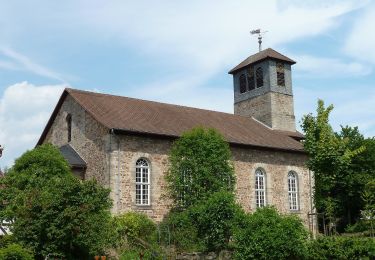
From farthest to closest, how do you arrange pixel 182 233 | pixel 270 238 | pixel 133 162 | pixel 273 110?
pixel 273 110
pixel 133 162
pixel 182 233
pixel 270 238

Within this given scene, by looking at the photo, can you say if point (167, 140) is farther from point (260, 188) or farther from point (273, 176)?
point (273, 176)

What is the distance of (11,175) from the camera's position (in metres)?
20.9

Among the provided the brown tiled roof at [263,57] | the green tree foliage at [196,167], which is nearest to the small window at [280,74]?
the brown tiled roof at [263,57]

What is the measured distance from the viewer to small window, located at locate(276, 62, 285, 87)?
3531 centimetres

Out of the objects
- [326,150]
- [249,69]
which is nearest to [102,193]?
[326,150]

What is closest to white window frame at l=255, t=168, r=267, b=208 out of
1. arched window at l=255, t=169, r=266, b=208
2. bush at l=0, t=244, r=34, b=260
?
arched window at l=255, t=169, r=266, b=208

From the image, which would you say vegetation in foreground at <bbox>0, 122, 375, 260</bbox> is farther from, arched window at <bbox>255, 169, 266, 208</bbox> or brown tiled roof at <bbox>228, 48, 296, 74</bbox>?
brown tiled roof at <bbox>228, 48, 296, 74</bbox>

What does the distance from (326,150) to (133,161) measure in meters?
9.27

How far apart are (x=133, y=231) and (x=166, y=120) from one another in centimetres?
740

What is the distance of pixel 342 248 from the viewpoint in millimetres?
18109

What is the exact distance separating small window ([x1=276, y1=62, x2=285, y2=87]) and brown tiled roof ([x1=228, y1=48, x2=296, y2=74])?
45 cm

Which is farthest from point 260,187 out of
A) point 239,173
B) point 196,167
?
point 196,167

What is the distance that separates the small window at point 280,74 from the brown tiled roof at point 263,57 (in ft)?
1.49

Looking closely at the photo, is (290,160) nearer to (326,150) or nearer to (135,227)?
(326,150)
